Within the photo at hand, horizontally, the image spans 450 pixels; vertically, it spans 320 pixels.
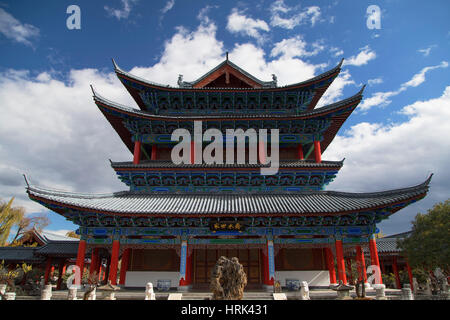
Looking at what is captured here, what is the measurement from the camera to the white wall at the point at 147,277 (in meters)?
16.6

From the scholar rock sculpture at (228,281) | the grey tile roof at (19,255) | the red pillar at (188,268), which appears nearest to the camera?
the scholar rock sculpture at (228,281)

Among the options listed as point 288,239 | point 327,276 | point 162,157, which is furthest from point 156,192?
point 327,276

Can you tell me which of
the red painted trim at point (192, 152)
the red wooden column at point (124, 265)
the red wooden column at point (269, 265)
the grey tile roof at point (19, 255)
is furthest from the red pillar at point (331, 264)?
the grey tile roof at point (19, 255)

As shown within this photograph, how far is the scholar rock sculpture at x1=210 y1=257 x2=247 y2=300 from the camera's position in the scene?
930 cm

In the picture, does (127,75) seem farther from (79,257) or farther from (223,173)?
Result: (79,257)

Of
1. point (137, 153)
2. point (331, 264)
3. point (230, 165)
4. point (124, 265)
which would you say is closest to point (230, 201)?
point (230, 165)

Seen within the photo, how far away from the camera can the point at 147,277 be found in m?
16.8

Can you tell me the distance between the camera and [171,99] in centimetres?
2236

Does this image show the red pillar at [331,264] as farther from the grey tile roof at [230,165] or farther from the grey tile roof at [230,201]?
the grey tile roof at [230,165]

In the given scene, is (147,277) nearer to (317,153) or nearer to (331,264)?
(331,264)

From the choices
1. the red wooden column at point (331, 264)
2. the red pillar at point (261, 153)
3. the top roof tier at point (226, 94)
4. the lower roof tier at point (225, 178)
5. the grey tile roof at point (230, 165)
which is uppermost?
the top roof tier at point (226, 94)

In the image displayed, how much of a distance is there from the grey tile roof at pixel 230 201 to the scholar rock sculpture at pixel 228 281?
5562 mm

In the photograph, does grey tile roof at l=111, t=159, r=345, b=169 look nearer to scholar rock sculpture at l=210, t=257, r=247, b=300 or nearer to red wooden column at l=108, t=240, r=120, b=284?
red wooden column at l=108, t=240, r=120, b=284

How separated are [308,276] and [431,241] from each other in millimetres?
12127
